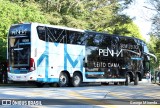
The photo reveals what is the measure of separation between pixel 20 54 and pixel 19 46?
48 centimetres

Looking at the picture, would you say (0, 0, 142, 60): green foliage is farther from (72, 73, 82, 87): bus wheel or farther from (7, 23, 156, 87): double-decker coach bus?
(72, 73, 82, 87): bus wheel

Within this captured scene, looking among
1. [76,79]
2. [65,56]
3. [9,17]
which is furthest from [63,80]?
[9,17]

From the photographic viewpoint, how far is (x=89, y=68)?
2642 cm

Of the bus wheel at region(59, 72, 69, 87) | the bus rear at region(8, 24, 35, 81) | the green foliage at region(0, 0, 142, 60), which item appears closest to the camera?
the bus rear at region(8, 24, 35, 81)

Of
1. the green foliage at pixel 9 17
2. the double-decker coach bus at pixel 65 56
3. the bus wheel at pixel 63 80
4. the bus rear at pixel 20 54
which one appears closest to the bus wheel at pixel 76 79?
the double-decker coach bus at pixel 65 56

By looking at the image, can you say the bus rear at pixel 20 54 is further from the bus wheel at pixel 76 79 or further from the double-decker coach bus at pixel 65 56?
the bus wheel at pixel 76 79

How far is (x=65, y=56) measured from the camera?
2448cm

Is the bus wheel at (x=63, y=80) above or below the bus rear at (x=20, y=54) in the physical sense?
below

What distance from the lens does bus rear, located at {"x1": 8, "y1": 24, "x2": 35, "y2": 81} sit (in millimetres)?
22500

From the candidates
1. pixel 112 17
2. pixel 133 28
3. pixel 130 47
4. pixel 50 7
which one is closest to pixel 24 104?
pixel 130 47

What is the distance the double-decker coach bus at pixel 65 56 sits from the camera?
74.1 feet

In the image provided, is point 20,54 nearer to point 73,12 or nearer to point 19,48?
point 19,48

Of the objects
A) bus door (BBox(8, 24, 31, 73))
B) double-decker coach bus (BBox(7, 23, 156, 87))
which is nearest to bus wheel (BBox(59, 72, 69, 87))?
double-decker coach bus (BBox(7, 23, 156, 87))

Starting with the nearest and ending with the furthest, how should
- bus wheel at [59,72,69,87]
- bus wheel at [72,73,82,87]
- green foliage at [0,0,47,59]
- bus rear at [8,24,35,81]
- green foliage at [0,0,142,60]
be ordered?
1. bus rear at [8,24,35,81]
2. bus wheel at [59,72,69,87]
3. bus wheel at [72,73,82,87]
4. green foliage at [0,0,47,59]
5. green foliage at [0,0,142,60]
